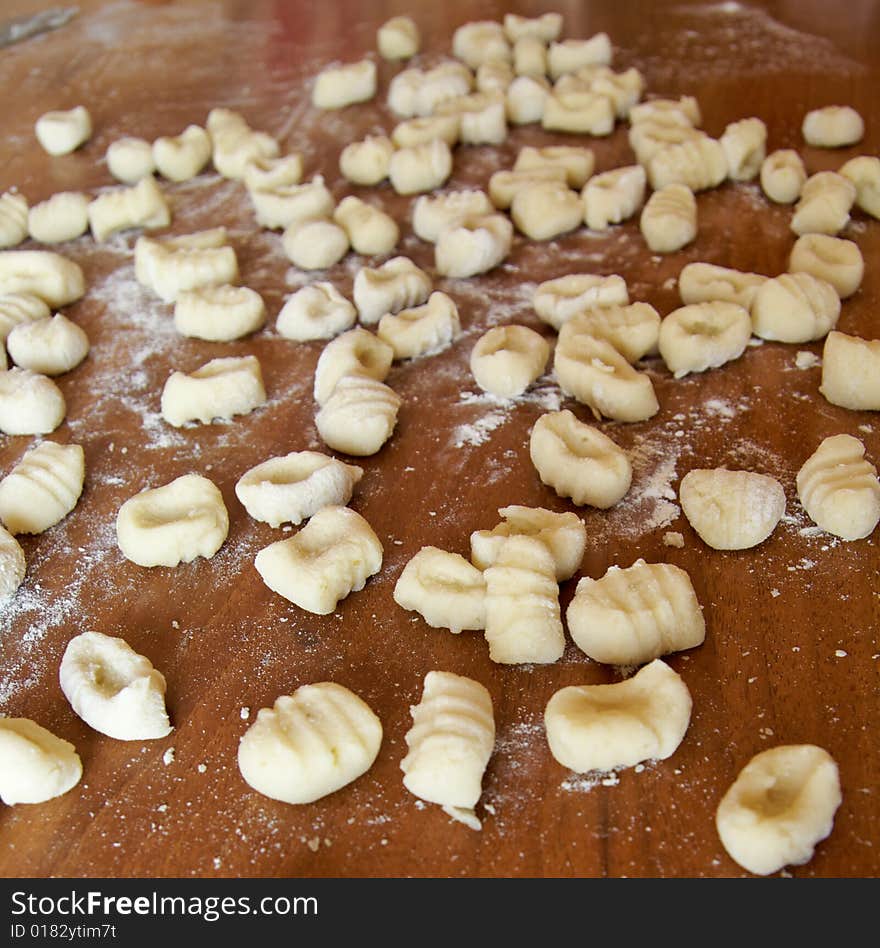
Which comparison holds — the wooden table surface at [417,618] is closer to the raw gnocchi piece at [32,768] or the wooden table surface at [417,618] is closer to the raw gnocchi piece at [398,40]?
the raw gnocchi piece at [32,768]

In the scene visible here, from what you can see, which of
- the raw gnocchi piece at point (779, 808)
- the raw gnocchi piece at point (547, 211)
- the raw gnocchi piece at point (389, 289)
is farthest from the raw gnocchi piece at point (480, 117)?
the raw gnocchi piece at point (779, 808)

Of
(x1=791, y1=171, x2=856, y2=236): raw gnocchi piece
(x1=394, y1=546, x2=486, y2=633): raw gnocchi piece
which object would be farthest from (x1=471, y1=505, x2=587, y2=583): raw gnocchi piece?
(x1=791, y1=171, x2=856, y2=236): raw gnocchi piece

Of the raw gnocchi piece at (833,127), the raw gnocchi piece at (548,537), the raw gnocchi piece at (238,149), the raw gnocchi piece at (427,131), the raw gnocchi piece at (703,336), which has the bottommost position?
the raw gnocchi piece at (833,127)

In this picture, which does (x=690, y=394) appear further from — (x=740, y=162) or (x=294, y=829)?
(x=294, y=829)

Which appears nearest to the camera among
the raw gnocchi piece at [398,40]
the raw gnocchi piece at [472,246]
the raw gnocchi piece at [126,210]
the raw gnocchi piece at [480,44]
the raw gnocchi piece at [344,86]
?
the raw gnocchi piece at [472,246]

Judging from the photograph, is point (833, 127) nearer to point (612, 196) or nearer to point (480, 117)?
point (612, 196)

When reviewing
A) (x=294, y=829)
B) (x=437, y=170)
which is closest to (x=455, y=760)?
(x=294, y=829)
